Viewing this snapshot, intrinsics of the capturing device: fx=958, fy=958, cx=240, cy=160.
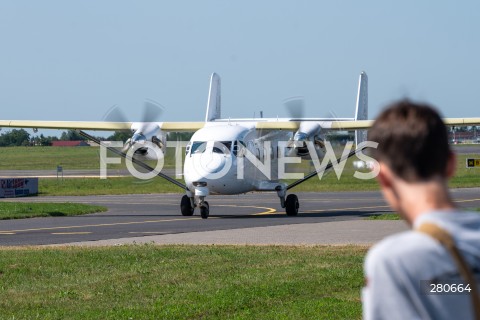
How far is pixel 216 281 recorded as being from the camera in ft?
43.6

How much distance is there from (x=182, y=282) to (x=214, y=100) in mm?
Answer: 25413

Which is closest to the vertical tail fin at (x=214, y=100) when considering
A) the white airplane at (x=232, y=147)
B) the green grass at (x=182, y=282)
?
the white airplane at (x=232, y=147)

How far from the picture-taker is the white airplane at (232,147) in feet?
93.9

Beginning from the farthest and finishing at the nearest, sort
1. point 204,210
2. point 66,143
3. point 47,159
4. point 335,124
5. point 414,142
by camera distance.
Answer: point 66,143 < point 47,159 < point 335,124 < point 204,210 < point 414,142

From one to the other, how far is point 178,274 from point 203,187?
14114 mm

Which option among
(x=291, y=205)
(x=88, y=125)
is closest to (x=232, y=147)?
(x=291, y=205)

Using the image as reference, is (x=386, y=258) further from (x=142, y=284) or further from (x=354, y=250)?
(x=354, y=250)

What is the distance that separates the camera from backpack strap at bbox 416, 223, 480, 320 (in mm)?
2377

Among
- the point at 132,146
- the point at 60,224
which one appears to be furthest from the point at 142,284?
the point at 132,146

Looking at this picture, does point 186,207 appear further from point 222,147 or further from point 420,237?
point 420,237

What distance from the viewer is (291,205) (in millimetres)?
30109

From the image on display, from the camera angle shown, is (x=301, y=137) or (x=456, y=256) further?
(x=301, y=137)

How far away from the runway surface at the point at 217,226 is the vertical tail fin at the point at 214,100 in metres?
3.67

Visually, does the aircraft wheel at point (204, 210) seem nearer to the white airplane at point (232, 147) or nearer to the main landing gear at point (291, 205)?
the white airplane at point (232, 147)
